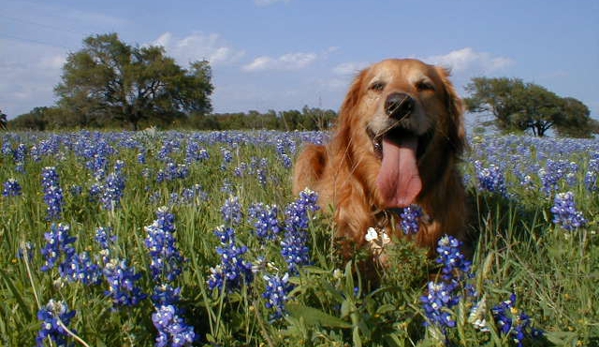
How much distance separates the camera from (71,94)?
52.8 meters

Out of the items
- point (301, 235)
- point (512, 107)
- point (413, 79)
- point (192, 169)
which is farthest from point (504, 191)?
point (512, 107)

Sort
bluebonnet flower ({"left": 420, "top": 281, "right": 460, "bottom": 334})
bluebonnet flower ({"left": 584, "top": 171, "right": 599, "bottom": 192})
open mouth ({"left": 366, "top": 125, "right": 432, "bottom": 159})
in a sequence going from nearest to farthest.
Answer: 1. bluebonnet flower ({"left": 420, "top": 281, "right": 460, "bottom": 334})
2. open mouth ({"left": 366, "top": 125, "right": 432, "bottom": 159})
3. bluebonnet flower ({"left": 584, "top": 171, "right": 599, "bottom": 192})

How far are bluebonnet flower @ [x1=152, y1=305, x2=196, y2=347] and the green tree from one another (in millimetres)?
54176

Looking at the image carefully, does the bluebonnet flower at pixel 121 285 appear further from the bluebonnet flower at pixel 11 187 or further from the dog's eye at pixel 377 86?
the dog's eye at pixel 377 86

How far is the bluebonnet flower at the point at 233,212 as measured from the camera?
2807 mm

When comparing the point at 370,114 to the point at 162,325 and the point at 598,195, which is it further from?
the point at 162,325

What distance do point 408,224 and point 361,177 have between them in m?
0.94

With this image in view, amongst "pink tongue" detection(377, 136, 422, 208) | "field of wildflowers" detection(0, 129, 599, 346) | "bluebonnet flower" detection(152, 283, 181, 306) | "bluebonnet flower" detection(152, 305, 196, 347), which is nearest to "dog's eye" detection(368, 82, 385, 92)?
"pink tongue" detection(377, 136, 422, 208)

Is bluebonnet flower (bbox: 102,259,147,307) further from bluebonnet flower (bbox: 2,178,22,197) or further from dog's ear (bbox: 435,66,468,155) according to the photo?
dog's ear (bbox: 435,66,468,155)

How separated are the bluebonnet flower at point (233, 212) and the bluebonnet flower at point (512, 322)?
1.56 meters

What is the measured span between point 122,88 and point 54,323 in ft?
186

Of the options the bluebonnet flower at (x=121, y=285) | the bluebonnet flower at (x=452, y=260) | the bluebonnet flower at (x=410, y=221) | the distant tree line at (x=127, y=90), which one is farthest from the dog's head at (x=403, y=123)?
the distant tree line at (x=127, y=90)

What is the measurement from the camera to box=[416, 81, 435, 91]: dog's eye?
3615 mm

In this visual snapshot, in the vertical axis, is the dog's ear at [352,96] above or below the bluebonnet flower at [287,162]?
above
